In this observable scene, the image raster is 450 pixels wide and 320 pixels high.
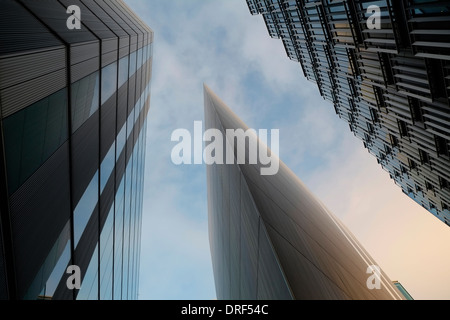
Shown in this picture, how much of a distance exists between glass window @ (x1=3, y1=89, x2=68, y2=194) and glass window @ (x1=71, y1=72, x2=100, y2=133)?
749 mm

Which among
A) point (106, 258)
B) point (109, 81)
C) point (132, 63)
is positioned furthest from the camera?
point (132, 63)

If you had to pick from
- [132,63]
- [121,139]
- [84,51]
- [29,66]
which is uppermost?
[132,63]

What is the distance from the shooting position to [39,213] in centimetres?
750

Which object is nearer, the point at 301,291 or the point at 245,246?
the point at 301,291

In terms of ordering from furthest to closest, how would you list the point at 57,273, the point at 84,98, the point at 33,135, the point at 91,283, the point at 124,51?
the point at 124,51, the point at 91,283, the point at 84,98, the point at 57,273, the point at 33,135

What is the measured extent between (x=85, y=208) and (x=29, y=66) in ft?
20.8

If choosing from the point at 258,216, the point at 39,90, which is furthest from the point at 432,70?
the point at 39,90

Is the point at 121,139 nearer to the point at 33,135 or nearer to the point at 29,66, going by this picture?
the point at 33,135

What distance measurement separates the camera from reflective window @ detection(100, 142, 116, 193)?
42.8ft

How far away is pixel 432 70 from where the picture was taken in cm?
1554

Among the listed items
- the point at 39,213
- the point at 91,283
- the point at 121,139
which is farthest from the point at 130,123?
the point at 39,213

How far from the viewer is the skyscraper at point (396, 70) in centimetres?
1521

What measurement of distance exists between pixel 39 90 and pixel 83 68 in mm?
3174
